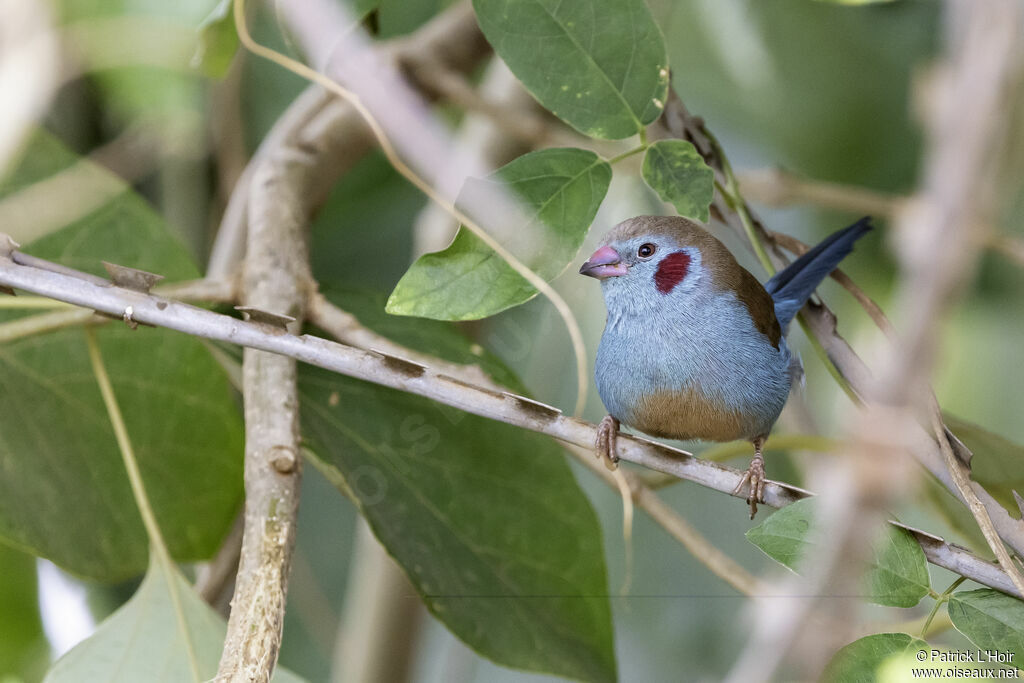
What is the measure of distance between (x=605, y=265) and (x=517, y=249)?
25 cm

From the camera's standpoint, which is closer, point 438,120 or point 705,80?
point 438,120

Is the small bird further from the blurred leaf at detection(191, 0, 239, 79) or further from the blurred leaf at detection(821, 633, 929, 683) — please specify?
the blurred leaf at detection(191, 0, 239, 79)

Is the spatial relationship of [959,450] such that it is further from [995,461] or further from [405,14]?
Result: [405,14]

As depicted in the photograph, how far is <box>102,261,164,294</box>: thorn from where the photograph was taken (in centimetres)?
78

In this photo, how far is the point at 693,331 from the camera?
93 cm

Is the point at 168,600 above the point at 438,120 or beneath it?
beneath

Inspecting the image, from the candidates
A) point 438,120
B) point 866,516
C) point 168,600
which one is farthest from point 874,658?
point 438,120

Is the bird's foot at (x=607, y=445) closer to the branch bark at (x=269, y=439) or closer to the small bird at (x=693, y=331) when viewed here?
the small bird at (x=693, y=331)

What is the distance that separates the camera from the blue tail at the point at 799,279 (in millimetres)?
909

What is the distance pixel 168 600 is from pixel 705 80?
1175 mm

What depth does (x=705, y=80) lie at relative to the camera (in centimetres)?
159

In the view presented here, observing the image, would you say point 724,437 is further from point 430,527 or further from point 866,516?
point 866,516

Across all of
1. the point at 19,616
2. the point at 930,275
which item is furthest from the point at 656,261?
the point at 19,616

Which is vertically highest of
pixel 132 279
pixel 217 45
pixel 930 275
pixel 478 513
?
pixel 217 45
